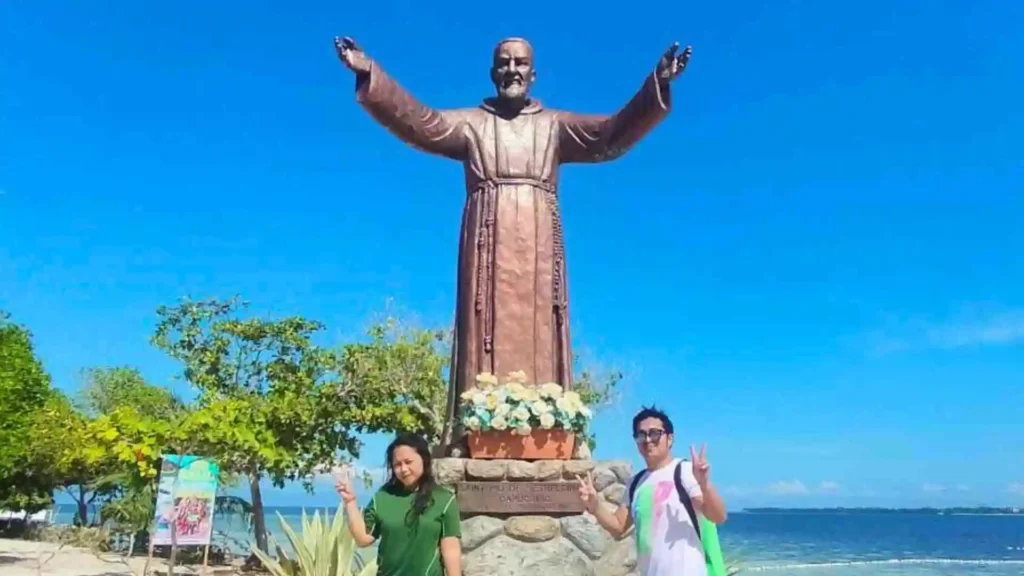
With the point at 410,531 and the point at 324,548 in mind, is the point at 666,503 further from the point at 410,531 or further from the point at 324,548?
the point at 324,548

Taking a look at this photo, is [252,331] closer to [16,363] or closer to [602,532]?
[16,363]

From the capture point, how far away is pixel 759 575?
124 feet

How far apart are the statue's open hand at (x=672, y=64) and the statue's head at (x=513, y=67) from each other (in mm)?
1163

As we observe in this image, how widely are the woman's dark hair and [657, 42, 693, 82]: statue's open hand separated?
3952mm

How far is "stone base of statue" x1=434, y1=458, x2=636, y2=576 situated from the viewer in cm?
606

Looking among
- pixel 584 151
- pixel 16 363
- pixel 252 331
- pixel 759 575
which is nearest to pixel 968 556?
pixel 759 575

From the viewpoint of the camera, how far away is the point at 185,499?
320 inches

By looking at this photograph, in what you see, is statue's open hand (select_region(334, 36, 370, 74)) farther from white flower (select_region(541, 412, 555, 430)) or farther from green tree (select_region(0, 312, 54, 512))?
green tree (select_region(0, 312, 54, 512))

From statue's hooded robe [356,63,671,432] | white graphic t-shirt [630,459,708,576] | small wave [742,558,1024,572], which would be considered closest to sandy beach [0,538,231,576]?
statue's hooded robe [356,63,671,432]

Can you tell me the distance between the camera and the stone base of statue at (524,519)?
6059mm

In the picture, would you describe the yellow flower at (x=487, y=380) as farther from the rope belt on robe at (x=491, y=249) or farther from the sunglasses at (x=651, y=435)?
the sunglasses at (x=651, y=435)

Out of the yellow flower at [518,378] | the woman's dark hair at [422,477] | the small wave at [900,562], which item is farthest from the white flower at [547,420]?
the small wave at [900,562]

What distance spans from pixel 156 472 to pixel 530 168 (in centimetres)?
645

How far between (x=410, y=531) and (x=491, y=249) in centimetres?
370
